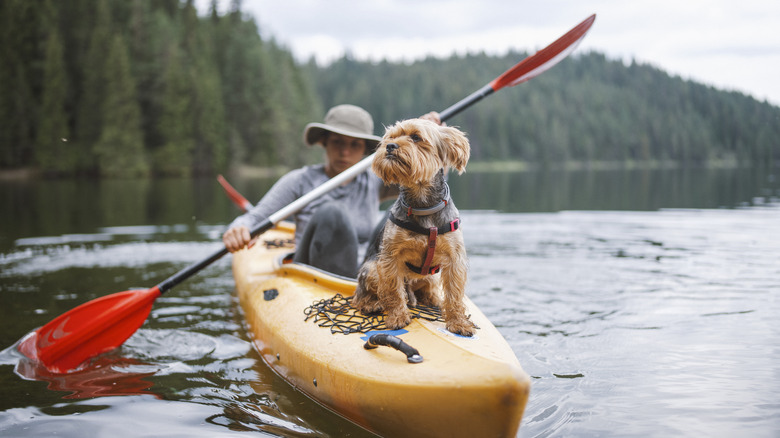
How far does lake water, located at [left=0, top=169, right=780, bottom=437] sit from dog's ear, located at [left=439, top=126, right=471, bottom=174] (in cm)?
158

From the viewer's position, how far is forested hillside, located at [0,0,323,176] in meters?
35.7

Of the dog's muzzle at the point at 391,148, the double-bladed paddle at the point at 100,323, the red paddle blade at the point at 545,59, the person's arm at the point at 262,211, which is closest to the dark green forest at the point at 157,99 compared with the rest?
the red paddle blade at the point at 545,59

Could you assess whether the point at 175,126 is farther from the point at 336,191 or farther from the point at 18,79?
the point at 336,191

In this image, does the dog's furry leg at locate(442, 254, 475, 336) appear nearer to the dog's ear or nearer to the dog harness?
the dog harness

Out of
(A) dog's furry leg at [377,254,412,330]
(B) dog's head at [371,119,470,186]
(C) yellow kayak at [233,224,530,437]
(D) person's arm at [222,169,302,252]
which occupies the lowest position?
(C) yellow kayak at [233,224,530,437]

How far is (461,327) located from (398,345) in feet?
1.36

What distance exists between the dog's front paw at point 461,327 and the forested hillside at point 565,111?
65.4 m

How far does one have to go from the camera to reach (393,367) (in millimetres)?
2701

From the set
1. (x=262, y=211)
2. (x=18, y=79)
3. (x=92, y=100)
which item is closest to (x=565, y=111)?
(x=92, y=100)

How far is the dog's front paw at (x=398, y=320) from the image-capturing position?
299 cm

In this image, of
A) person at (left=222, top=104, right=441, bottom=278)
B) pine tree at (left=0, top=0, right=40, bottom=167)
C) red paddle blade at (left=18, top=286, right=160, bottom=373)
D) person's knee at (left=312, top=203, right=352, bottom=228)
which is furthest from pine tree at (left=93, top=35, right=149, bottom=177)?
person's knee at (left=312, top=203, right=352, bottom=228)

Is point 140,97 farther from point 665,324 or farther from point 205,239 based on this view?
point 665,324

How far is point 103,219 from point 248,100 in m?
36.2

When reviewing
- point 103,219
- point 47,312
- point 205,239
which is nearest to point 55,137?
point 103,219
